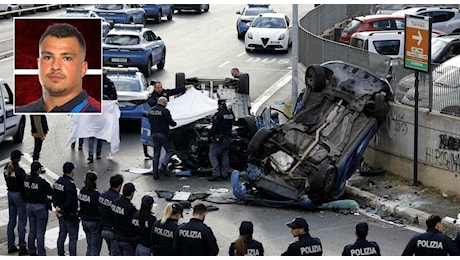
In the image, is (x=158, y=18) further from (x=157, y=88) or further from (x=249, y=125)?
(x=249, y=125)

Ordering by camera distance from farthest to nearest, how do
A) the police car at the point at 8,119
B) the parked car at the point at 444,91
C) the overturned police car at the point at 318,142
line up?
the police car at the point at 8,119, the parked car at the point at 444,91, the overturned police car at the point at 318,142

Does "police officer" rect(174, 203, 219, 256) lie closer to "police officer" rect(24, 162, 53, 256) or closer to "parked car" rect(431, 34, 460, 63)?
"police officer" rect(24, 162, 53, 256)

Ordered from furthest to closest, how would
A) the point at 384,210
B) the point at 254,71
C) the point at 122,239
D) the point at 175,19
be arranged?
1. the point at 175,19
2. the point at 254,71
3. the point at 384,210
4. the point at 122,239

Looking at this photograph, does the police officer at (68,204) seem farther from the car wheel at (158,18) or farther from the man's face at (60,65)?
the car wheel at (158,18)

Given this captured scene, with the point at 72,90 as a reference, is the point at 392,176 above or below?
below

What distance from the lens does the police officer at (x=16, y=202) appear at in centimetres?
1619

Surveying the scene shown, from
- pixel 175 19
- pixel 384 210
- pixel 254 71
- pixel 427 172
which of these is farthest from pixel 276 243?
pixel 175 19

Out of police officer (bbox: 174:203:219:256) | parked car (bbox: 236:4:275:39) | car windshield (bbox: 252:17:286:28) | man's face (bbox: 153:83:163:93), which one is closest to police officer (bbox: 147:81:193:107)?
man's face (bbox: 153:83:163:93)

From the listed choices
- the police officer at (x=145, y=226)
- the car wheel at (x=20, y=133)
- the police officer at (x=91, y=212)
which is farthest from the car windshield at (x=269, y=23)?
the police officer at (x=145, y=226)

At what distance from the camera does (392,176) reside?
20125 millimetres

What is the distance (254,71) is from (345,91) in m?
14.4

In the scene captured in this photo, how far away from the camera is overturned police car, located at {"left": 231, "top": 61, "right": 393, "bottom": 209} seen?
18375 millimetres

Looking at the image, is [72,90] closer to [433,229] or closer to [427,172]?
[427,172]

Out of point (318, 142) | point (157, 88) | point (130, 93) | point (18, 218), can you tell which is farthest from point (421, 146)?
point (130, 93)
